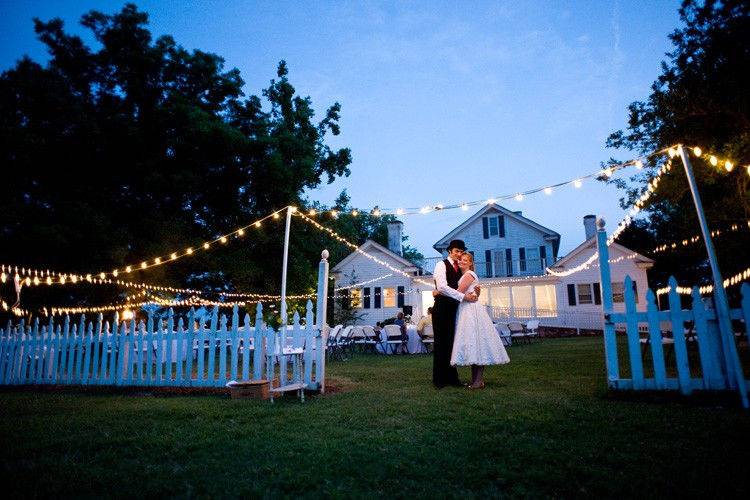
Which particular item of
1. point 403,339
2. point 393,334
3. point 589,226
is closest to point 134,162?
point 393,334

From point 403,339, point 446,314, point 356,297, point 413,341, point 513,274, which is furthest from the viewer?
point 513,274

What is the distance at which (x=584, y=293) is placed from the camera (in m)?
24.4

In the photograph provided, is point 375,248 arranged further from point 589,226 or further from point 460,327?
point 460,327

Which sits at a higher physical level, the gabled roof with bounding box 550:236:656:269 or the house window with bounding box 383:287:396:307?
the gabled roof with bounding box 550:236:656:269

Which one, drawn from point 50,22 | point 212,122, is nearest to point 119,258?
point 212,122

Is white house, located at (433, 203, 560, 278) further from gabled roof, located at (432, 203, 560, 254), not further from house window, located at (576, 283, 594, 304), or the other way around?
house window, located at (576, 283, 594, 304)

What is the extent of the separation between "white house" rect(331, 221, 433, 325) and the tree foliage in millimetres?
8099

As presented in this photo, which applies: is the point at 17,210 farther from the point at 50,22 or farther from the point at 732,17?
the point at 732,17

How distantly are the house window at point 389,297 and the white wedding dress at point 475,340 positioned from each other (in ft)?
70.3

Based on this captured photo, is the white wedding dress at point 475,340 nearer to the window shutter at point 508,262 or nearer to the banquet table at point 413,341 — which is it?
the banquet table at point 413,341

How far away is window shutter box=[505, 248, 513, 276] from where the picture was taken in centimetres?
2691

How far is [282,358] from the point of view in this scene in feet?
18.4

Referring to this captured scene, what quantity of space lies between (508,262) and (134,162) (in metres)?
21.9

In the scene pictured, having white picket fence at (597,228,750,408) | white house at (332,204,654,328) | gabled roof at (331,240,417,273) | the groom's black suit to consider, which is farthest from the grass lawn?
gabled roof at (331,240,417,273)
